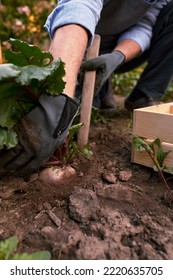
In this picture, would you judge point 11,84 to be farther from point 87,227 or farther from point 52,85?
point 87,227

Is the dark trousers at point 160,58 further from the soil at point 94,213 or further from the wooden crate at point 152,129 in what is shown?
the soil at point 94,213

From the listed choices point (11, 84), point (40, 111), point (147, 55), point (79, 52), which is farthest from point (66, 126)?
Answer: point (147, 55)

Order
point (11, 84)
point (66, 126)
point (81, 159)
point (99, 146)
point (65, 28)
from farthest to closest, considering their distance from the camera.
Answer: point (99, 146), point (81, 159), point (65, 28), point (66, 126), point (11, 84)

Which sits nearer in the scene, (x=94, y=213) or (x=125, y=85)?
(x=94, y=213)

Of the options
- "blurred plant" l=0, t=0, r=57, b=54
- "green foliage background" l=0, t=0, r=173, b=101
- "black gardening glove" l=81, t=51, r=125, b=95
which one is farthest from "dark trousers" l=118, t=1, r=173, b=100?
"blurred plant" l=0, t=0, r=57, b=54

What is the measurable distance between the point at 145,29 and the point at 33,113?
1.33m

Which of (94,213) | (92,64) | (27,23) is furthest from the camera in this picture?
Result: (27,23)

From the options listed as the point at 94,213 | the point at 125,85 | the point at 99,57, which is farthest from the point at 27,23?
the point at 94,213

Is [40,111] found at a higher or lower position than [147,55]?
lower

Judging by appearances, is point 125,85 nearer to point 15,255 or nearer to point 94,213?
point 94,213

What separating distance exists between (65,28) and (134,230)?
2.95 feet

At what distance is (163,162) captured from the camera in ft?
4.55

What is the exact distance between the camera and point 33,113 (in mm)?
1162

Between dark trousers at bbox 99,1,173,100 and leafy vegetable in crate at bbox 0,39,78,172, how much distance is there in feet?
3.98
